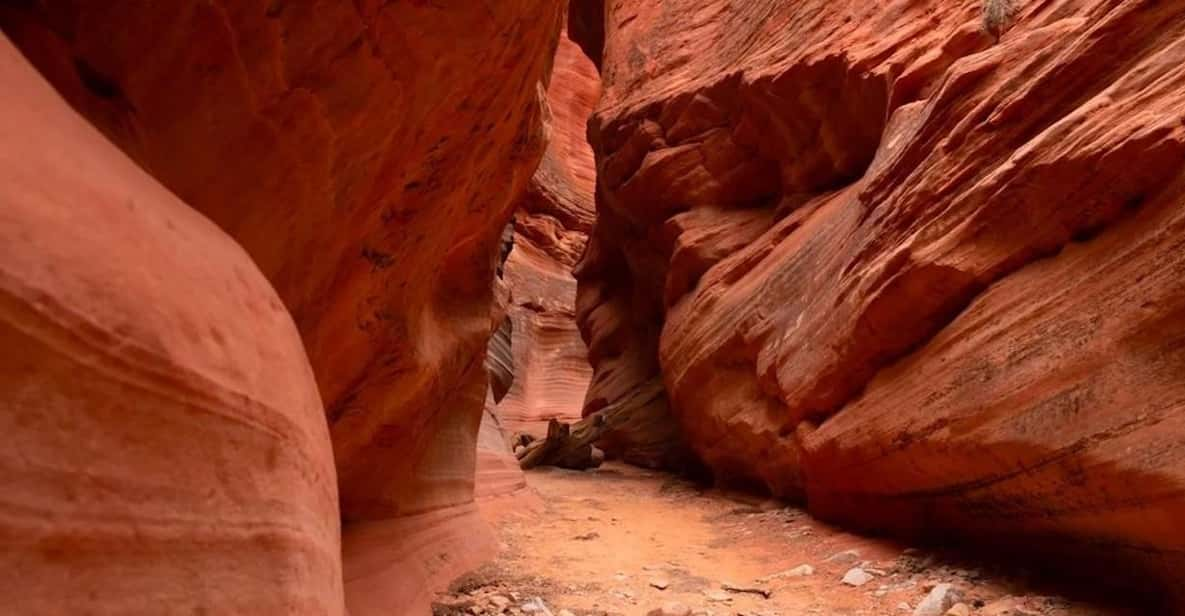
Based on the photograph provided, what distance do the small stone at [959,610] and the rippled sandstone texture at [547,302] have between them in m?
13.8

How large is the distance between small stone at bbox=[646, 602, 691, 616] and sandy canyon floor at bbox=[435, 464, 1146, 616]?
0.02 meters

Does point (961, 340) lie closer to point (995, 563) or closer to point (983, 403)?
point (983, 403)

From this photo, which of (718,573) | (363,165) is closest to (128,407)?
(363,165)

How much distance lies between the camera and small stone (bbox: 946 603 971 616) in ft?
10.6

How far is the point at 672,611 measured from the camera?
11.5ft

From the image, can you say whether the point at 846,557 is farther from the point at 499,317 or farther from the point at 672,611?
the point at 499,317

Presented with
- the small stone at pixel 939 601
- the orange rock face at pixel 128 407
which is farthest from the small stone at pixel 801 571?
the orange rock face at pixel 128 407

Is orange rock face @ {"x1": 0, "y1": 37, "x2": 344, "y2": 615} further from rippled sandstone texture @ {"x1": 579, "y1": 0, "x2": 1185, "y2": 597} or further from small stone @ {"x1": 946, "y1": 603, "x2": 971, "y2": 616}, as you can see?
rippled sandstone texture @ {"x1": 579, "y1": 0, "x2": 1185, "y2": 597}

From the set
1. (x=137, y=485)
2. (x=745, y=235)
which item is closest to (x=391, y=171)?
(x=137, y=485)

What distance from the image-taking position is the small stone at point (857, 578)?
4.11m

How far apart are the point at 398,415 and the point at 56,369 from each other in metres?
2.98

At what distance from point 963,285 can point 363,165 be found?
136 inches

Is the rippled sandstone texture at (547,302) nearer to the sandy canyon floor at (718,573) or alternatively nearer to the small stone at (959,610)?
the sandy canyon floor at (718,573)

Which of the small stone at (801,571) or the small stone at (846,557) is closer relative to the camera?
the small stone at (801,571)
